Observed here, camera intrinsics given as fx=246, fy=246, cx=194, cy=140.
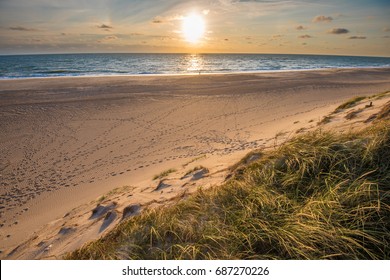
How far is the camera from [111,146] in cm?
779

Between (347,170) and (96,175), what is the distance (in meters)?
5.40

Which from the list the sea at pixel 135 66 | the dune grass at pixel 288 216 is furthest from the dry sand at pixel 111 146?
the sea at pixel 135 66

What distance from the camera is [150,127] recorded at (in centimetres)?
953

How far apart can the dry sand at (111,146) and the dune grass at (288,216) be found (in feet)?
2.69

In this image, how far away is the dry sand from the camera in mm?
3760

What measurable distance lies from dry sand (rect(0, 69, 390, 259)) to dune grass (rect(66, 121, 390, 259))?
2.69 ft

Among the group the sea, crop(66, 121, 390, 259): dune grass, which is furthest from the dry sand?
the sea

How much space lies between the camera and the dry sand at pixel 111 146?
3.76 m

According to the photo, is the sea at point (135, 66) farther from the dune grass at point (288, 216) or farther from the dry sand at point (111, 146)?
the dune grass at point (288, 216)

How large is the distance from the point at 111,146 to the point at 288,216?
657cm

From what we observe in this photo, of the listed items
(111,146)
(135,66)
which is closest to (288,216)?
(111,146)

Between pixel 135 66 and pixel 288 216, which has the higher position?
pixel 135 66

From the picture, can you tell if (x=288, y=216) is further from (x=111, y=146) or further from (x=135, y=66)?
(x=135, y=66)
